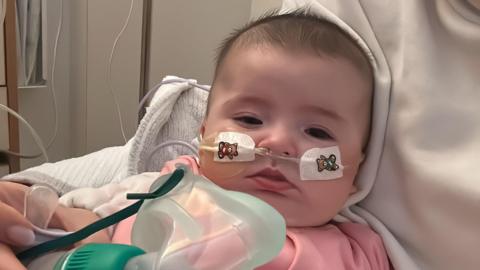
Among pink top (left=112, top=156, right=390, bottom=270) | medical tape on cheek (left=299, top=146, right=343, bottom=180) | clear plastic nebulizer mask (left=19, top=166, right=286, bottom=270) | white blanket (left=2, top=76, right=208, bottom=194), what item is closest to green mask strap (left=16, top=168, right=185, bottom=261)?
clear plastic nebulizer mask (left=19, top=166, right=286, bottom=270)

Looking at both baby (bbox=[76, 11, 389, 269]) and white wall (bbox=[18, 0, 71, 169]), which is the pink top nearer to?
baby (bbox=[76, 11, 389, 269])

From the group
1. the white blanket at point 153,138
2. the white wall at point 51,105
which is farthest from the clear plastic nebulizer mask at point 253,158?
the white wall at point 51,105

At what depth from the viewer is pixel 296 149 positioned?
73 cm

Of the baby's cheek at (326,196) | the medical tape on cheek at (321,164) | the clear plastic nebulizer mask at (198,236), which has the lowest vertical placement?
the baby's cheek at (326,196)

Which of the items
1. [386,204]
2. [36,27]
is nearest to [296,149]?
[386,204]

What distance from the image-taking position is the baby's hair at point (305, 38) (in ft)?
2.55

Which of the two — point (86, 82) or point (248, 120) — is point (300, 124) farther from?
point (86, 82)

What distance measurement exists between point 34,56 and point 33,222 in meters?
1.86

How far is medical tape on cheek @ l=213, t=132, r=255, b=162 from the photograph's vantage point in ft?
2.36

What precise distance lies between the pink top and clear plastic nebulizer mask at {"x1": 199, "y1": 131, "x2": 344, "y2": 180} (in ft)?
0.26

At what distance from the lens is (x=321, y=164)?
2.39ft

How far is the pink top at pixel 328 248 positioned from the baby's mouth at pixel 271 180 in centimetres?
6

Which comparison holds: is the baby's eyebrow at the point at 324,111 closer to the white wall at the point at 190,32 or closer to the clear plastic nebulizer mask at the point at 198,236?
the clear plastic nebulizer mask at the point at 198,236

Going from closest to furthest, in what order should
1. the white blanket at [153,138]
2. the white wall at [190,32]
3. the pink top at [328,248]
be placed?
the pink top at [328,248]
the white blanket at [153,138]
the white wall at [190,32]
